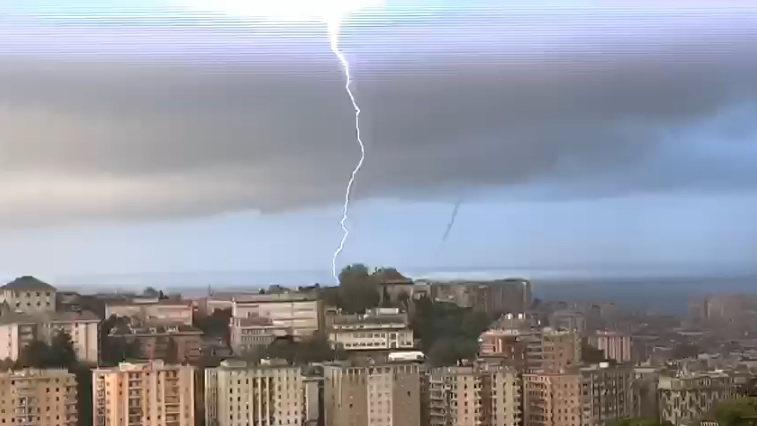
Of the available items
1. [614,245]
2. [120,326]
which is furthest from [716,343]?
[120,326]

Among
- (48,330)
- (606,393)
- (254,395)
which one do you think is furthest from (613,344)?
(48,330)

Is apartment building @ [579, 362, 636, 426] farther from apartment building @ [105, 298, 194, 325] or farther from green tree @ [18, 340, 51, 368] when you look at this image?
green tree @ [18, 340, 51, 368]

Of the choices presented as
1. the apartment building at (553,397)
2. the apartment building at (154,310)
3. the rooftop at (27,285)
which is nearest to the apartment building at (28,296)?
the rooftop at (27,285)

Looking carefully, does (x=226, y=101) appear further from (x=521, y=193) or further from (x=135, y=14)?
(x=521, y=193)

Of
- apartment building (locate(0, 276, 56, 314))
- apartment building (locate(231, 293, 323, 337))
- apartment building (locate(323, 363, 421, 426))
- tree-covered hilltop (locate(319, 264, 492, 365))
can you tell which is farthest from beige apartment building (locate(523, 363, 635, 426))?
apartment building (locate(0, 276, 56, 314))

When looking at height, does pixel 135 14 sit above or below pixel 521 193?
above

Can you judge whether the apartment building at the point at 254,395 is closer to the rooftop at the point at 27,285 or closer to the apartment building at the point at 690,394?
the rooftop at the point at 27,285

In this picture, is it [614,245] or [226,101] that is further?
[614,245]
